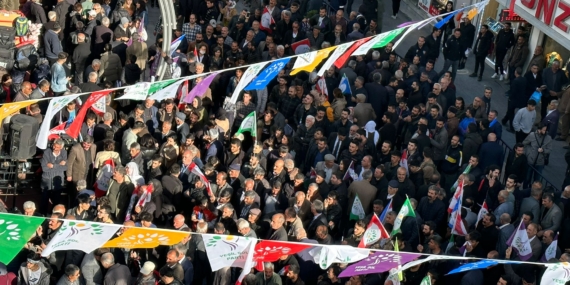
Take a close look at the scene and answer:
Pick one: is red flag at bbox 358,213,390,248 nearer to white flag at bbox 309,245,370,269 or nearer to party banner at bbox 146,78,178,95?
white flag at bbox 309,245,370,269

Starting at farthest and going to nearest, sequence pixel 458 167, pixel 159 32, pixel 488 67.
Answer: pixel 488 67 → pixel 159 32 → pixel 458 167

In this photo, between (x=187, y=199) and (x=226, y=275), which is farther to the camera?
(x=187, y=199)

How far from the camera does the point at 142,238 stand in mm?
13211

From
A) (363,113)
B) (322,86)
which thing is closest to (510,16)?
(322,86)

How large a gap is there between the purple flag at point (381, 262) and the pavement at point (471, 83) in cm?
746

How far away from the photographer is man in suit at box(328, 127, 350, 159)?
18062 millimetres

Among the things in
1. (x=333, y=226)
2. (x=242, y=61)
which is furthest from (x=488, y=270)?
(x=242, y=61)

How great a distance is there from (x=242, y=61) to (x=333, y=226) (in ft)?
21.5

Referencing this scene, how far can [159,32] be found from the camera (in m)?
23.3

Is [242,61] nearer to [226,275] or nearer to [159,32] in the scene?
[159,32]

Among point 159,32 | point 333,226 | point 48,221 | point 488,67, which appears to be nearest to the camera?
point 48,221

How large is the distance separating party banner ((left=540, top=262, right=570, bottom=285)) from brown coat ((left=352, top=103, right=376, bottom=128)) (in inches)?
260

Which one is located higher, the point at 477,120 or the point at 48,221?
the point at 48,221

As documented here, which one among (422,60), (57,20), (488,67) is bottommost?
(488,67)
